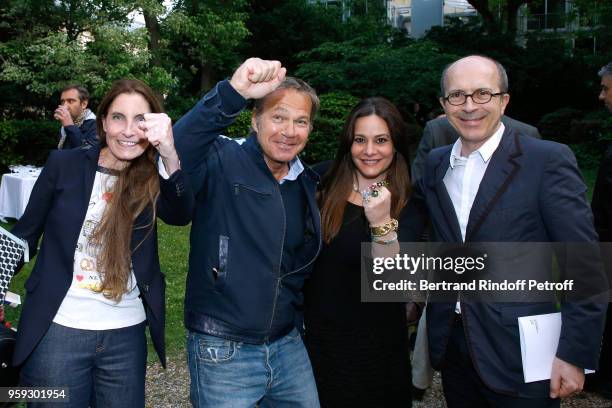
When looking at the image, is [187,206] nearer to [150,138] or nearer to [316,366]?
[150,138]

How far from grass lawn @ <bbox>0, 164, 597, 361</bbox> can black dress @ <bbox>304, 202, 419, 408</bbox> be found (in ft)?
9.20

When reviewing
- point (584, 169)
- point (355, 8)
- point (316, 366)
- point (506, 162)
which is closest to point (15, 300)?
point (316, 366)

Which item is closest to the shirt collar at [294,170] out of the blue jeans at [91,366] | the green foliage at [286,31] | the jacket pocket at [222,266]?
the jacket pocket at [222,266]

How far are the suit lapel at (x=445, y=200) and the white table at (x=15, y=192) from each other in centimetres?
917

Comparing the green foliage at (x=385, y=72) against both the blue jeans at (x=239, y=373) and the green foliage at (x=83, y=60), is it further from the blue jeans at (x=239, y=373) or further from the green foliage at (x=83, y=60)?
the blue jeans at (x=239, y=373)

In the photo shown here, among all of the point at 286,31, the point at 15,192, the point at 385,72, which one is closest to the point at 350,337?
the point at 15,192

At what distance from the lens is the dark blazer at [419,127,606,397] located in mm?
2219

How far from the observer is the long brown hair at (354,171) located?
2.83 meters

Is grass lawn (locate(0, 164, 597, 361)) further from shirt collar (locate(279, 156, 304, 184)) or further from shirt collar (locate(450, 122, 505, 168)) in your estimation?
shirt collar (locate(450, 122, 505, 168))

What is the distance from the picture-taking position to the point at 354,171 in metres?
2.97

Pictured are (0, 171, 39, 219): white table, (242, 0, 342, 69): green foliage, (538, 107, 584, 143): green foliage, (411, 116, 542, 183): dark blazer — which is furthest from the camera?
(242, 0, 342, 69): green foliage

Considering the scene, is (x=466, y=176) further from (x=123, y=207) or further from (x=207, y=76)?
(x=207, y=76)

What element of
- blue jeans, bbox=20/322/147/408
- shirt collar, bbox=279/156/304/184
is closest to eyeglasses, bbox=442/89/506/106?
shirt collar, bbox=279/156/304/184

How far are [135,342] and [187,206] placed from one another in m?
0.70
